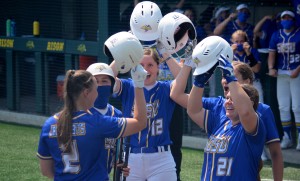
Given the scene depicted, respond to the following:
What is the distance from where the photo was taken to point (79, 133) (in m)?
4.32

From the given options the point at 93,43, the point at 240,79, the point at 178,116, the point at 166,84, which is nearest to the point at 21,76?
the point at 93,43

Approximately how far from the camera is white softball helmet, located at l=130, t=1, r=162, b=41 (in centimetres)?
530

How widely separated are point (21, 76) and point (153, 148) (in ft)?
22.6

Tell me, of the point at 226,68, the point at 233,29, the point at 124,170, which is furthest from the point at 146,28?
the point at 233,29

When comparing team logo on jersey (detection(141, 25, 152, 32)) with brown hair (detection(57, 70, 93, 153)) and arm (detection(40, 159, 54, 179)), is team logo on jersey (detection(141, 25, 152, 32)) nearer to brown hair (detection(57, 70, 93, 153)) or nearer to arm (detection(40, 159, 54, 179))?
brown hair (detection(57, 70, 93, 153))

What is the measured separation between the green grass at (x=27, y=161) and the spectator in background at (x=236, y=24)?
1778mm

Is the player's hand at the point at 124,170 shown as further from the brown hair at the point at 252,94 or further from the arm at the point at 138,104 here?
the brown hair at the point at 252,94

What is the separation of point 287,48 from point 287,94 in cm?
63

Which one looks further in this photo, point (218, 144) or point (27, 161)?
point (27, 161)

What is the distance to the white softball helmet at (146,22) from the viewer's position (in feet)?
Answer: 17.4

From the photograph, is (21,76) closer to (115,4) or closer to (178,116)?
(115,4)

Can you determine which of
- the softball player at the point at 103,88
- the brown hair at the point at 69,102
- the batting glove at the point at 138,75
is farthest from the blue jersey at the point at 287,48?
the brown hair at the point at 69,102

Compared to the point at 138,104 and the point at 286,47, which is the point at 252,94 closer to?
the point at 138,104

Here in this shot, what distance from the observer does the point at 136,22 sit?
5.38 meters
